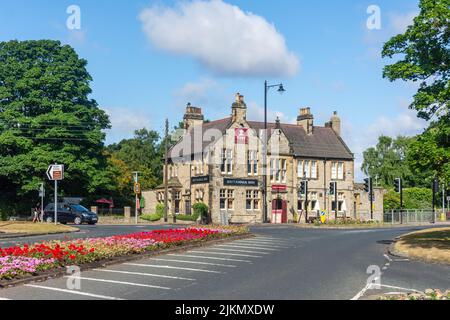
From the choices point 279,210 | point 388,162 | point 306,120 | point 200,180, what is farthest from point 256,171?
point 388,162

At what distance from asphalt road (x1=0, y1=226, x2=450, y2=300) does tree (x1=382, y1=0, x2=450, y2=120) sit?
588 centimetres

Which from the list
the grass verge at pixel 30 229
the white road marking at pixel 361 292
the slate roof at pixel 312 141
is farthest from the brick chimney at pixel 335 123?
the white road marking at pixel 361 292

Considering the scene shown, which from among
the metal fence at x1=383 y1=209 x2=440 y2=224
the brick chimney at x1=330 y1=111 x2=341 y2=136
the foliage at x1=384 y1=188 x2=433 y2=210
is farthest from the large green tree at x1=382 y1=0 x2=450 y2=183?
the foliage at x1=384 y1=188 x2=433 y2=210

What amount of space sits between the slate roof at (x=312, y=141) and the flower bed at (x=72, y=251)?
127 ft

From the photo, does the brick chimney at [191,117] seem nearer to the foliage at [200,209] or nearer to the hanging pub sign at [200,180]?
the hanging pub sign at [200,180]

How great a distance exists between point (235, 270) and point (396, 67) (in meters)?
10.9

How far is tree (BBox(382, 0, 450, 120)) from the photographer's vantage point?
73.9ft

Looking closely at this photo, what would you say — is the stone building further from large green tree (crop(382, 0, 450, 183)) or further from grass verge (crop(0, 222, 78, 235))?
large green tree (crop(382, 0, 450, 183))

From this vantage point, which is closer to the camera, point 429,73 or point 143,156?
point 429,73

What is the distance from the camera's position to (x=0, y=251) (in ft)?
60.0

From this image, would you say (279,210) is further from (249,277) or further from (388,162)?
(249,277)

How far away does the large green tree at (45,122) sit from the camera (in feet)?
179

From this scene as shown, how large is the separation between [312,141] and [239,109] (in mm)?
11136

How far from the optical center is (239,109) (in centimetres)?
6109
